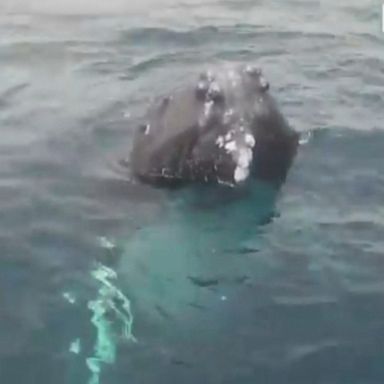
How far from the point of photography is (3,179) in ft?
35.1

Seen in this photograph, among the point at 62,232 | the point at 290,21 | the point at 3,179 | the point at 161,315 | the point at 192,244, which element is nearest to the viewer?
the point at 161,315

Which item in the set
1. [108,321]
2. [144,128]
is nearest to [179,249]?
[108,321]

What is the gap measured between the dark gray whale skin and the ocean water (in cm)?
18

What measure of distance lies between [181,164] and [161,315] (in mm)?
1574

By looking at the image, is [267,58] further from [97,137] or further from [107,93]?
[97,137]

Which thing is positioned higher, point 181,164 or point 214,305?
point 181,164

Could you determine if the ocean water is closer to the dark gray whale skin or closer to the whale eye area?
the dark gray whale skin

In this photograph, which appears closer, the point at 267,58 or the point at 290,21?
the point at 267,58

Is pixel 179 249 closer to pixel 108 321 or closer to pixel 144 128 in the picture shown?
pixel 108 321

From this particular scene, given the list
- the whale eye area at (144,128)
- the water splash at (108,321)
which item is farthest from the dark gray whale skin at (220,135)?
the water splash at (108,321)

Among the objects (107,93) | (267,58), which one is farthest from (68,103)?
(267,58)

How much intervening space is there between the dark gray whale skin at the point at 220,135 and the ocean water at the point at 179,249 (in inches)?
7.1

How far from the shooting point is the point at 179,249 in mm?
8961

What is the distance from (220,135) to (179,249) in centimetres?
101
